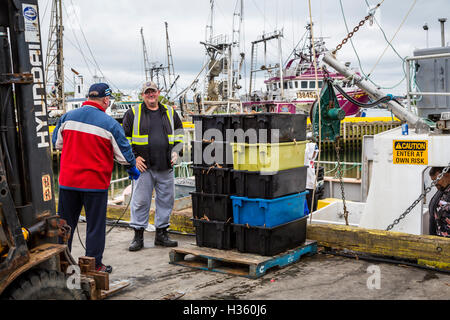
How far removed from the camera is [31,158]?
11.3 feet

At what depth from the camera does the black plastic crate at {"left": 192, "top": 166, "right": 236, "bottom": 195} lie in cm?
507

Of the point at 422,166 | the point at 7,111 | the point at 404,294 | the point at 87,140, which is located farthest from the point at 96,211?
the point at 422,166

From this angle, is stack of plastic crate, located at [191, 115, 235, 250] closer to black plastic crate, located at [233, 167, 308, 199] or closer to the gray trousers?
black plastic crate, located at [233, 167, 308, 199]

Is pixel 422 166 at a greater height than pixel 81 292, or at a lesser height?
greater

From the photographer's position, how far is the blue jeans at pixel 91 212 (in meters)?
4.49

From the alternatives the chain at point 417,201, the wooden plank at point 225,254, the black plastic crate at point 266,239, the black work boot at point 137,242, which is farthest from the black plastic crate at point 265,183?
the black work boot at point 137,242

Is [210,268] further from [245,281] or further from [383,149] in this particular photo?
[383,149]

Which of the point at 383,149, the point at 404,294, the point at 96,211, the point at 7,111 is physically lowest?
the point at 404,294

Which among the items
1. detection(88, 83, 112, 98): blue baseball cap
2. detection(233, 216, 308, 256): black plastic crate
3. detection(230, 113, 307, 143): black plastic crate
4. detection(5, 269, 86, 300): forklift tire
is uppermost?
detection(88, 83, 112, 98): blue baseball cap

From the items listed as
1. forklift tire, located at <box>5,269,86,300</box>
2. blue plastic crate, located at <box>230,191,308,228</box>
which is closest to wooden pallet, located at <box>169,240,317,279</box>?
blue plastic crate, located at <box>230,191,308,228</box>

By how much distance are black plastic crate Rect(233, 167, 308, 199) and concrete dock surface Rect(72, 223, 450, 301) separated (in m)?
0.85

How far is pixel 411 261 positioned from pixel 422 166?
3.98ft

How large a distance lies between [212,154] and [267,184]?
83 centimetres
